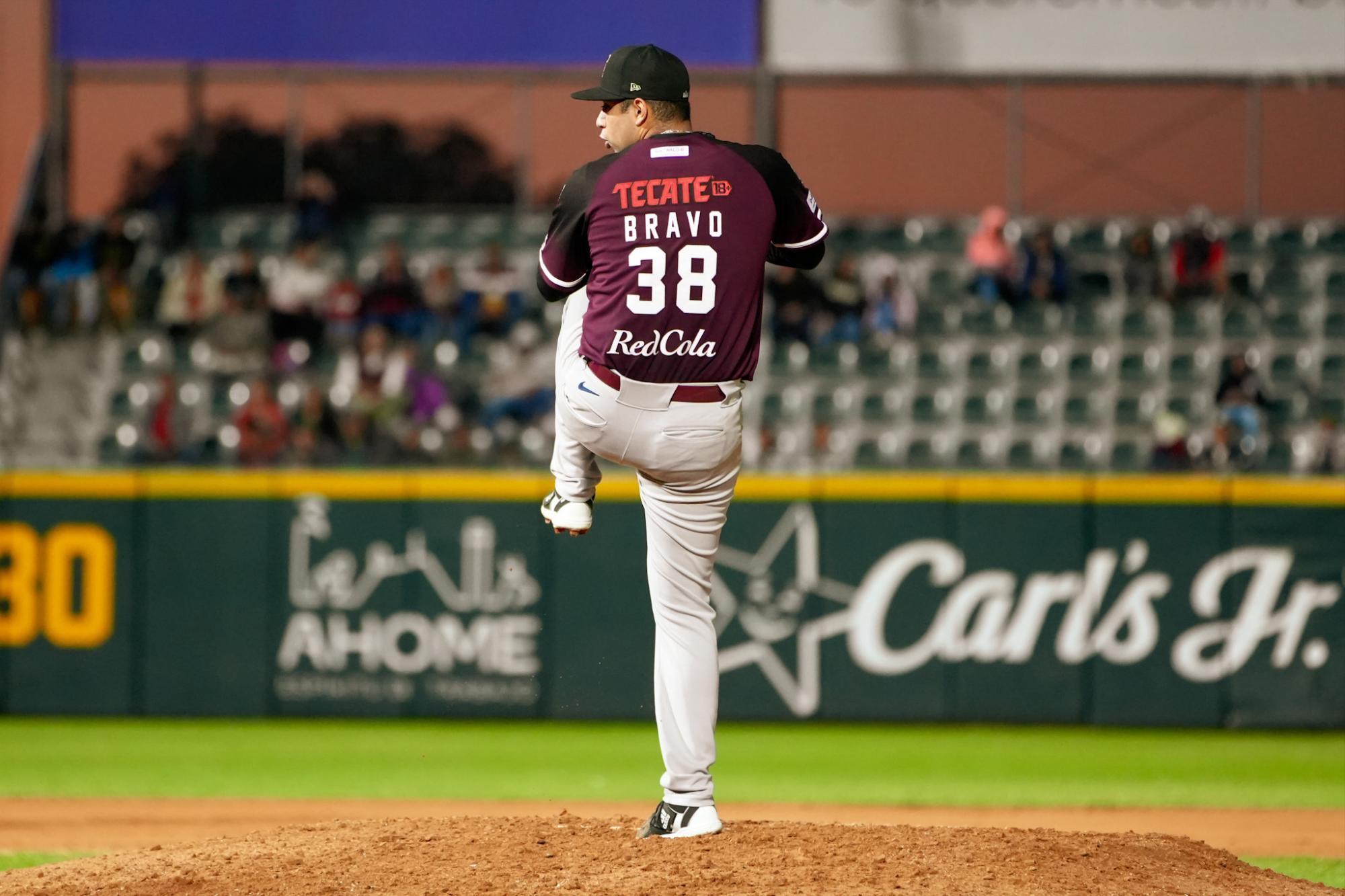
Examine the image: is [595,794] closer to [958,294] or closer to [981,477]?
[981,477]

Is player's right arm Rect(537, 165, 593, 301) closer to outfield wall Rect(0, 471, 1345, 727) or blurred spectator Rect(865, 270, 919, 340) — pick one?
outfield wall Rect(0, 471, 1345, 727)

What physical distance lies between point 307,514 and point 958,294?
6.27 m

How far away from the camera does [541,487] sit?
10.1 meters

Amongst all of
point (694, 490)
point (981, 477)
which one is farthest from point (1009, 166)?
point (694, 490)

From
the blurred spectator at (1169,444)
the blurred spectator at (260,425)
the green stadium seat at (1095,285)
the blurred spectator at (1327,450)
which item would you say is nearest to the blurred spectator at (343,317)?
the blurred spectator at (260,425)

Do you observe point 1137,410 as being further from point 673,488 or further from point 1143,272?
point 673,488

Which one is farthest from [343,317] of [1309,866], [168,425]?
[1309,866]

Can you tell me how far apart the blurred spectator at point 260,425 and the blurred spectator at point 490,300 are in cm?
171

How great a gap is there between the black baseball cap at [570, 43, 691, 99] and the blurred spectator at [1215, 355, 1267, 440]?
9.10m

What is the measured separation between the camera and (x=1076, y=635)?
1006 centimetres

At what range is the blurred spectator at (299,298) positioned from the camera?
1339cm

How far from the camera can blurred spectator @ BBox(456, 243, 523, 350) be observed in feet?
44.4

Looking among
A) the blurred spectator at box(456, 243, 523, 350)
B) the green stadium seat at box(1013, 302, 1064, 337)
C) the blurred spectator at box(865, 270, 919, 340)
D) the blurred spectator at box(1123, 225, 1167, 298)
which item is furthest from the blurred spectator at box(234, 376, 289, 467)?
the blurred spectator at box(1123, 225, 1167, 298)

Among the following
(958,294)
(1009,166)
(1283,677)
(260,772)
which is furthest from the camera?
(1009,166)
